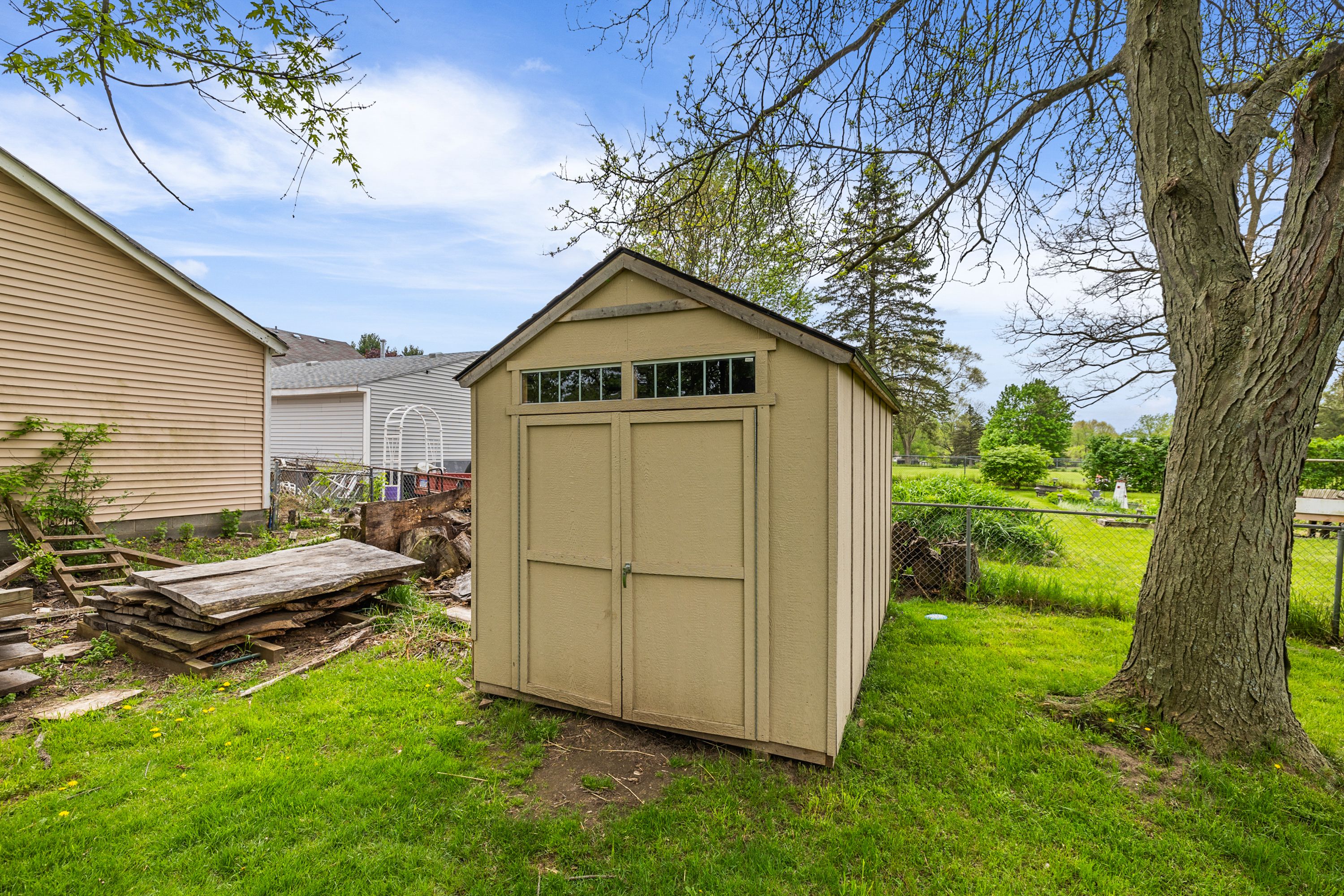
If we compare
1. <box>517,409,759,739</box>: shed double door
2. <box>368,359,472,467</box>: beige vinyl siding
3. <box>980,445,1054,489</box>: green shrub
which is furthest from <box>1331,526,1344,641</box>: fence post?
<box>368,359,472,467</box>: beige vinyl siding

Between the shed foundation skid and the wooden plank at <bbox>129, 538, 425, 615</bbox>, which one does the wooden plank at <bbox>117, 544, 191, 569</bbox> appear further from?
the shed foundation skid

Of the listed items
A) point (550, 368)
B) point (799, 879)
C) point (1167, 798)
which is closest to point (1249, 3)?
point (1167, 798)

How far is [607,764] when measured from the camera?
3.19 m

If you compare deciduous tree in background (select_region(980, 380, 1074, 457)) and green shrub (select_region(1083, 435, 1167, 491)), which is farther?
deciduous tree in background (select_region(980, 380, 1074, 457))

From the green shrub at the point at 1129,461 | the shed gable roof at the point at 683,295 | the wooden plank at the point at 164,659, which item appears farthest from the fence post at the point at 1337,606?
the green shrub at the point at 1129,461

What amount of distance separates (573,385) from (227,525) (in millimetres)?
8750

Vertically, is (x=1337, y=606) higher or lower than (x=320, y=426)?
lower

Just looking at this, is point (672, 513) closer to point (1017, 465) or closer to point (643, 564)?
point (643, 564)

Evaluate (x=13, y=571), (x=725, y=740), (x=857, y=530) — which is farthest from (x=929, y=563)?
(x=13, y=571)

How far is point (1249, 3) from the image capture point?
4.31 m

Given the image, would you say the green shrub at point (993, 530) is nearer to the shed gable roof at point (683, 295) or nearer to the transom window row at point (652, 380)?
the shed gable roof at point (683, 295)

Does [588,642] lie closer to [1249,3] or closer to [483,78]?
[483,78]

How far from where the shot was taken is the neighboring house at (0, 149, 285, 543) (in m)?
7.16

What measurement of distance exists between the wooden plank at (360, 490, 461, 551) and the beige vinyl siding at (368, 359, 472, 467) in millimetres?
8468
